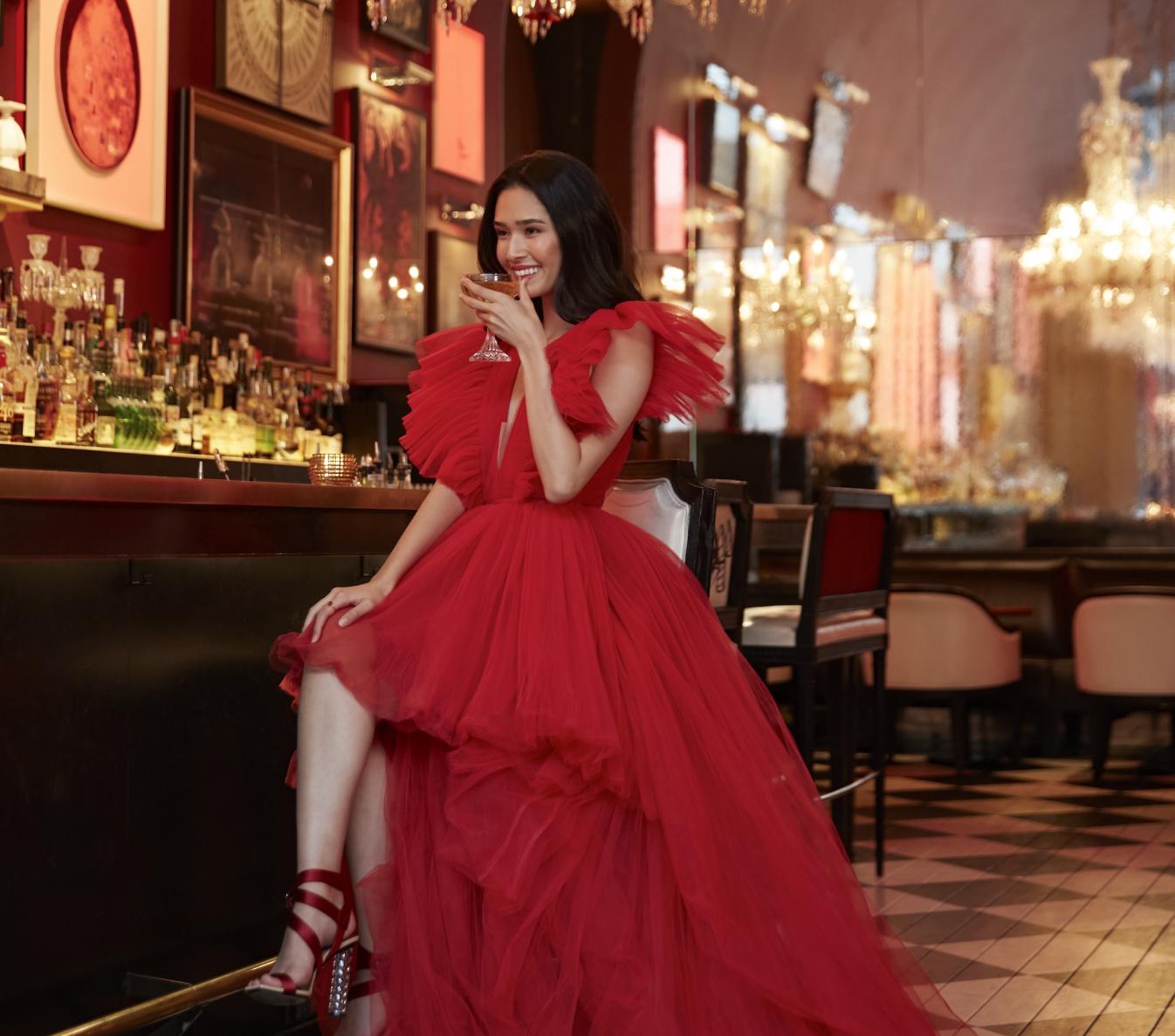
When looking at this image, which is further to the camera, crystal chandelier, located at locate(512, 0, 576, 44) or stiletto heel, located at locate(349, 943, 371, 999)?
crystal chandelier, located at locate(512, 0, 576, 44)

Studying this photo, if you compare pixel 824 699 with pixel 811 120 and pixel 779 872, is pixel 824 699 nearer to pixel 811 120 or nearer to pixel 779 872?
pixel 811 120

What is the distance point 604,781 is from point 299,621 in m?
1.16

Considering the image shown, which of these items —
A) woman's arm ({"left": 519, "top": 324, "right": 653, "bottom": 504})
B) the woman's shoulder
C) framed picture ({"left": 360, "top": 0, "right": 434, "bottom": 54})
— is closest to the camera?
woman's arm ({"left": 519, "top": 324, "right": 653, "bottom": 504})

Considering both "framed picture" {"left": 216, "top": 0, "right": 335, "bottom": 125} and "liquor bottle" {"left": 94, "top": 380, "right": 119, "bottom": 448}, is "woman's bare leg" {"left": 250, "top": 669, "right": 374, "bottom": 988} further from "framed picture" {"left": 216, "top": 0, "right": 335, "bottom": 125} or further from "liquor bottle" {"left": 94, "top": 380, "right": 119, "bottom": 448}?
"framed picture" {"left": 216, "top": 0, "right": 335, "bottom": 125}

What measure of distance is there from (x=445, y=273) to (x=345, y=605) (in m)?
4.81

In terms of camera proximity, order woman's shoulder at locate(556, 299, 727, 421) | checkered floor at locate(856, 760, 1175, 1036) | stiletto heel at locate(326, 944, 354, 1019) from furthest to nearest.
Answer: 1. checkered floor at locate(856, 760, 1175, 1036)
2. woman's shoulder at locate(556, 299, 727, 421)
3. stiletto heel at locate(326, 944, 354, 1019)

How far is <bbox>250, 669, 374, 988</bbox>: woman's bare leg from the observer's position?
178cm

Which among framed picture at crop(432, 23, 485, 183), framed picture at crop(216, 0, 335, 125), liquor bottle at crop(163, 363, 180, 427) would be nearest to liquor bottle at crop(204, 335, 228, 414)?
liquor bottle at crop(163, 363, 180, 427)

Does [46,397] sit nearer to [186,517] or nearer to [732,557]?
[186,517]

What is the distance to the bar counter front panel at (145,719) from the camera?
2.16 metres

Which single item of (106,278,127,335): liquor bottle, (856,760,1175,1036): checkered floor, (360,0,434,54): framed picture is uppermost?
(360,0,434,54): framed picture

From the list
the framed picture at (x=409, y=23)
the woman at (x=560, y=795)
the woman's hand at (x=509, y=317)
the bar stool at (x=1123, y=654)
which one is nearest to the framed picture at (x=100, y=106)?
the framed picture at (x=409, y=23)

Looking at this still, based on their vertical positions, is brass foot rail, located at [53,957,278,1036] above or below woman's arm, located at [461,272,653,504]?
below

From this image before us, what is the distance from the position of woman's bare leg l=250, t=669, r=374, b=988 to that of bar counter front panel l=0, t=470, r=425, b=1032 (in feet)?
1.88
